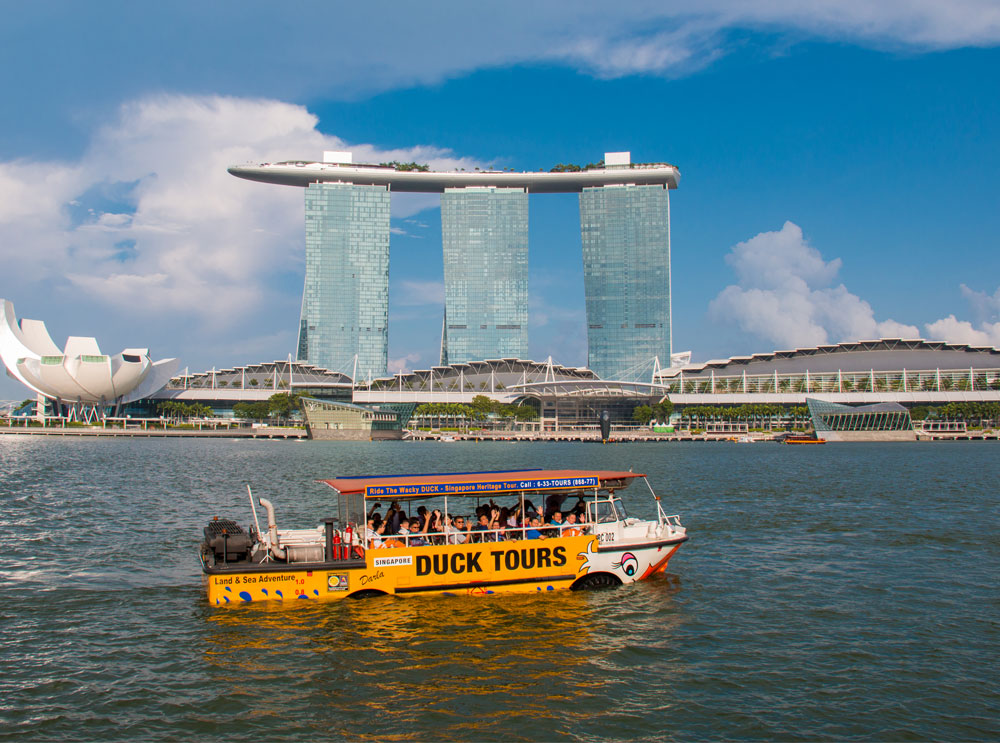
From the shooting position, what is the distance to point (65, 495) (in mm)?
38344

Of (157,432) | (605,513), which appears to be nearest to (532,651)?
(605,513)

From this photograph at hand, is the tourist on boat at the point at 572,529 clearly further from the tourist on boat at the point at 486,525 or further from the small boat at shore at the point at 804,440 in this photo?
the small boat at shore at the point at 804,440

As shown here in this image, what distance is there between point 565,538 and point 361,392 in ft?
587

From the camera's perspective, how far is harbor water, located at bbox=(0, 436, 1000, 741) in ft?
38.2

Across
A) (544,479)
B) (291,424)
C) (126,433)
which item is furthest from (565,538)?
(291,424)

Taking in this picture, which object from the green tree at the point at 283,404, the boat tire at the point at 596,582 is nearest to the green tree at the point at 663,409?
the green tree at the point at 283,404

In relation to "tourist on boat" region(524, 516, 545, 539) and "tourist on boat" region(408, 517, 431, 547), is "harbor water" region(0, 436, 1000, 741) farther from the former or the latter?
"tourist on boat" region(524, 516, 545, 539)

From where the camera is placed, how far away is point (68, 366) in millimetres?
141250

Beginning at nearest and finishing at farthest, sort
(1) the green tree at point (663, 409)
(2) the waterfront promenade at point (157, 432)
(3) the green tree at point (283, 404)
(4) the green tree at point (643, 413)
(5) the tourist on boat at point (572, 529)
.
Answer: (5) the tourist on boat at point (572, 529), (2) the waterfront promenade at point (157, 432), (3) the green tree at point (283, 404), (4) the green tree at point (643, 413), (1) the green tree at point (663, 409)

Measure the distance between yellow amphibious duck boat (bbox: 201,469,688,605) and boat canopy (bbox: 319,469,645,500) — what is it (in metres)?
0.03

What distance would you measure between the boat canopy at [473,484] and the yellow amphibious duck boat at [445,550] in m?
0.03

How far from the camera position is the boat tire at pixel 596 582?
760 inches

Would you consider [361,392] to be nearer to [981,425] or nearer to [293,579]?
[981,425]

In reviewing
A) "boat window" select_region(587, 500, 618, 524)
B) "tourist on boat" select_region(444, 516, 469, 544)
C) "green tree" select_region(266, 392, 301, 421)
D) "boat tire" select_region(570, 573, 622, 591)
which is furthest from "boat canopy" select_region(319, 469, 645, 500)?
"green tree" select_region(266, 392, 301, 421)
